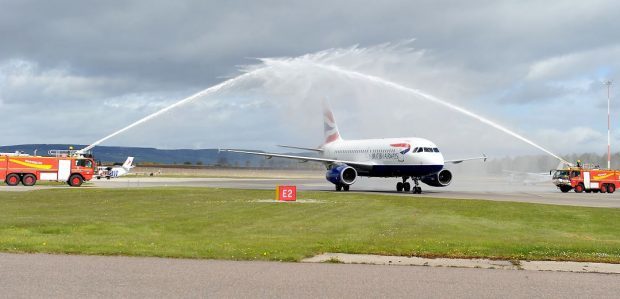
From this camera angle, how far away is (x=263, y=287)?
10273mm

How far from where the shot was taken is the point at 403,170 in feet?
157

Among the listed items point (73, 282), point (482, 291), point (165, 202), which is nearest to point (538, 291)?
point (482, 291)

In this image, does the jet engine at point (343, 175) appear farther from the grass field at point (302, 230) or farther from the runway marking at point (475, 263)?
the runway marking at point (475, 263)

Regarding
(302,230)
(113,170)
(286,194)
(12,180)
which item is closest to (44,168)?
(12,180)

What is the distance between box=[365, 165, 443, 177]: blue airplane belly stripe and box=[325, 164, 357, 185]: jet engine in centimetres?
220

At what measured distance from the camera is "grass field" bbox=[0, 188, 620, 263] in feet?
48.0

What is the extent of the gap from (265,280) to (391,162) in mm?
38649

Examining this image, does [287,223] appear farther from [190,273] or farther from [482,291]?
[482,291]

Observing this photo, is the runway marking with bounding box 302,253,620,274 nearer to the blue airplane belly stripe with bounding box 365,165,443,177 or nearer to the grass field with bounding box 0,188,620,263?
the grass field with bounding box 0,188,620,263

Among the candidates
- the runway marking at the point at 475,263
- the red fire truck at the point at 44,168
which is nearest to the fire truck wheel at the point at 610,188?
the red fire truck at the point at 44,168

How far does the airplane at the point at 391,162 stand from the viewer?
46.4 metres

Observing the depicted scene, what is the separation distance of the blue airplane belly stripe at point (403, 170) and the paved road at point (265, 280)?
113 ft

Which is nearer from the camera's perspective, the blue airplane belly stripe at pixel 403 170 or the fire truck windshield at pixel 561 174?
the blue airplane belly stripe at pixel 403 170

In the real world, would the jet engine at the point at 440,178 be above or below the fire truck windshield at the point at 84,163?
below
